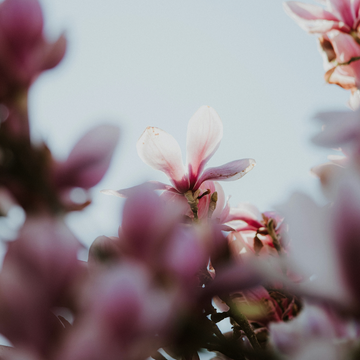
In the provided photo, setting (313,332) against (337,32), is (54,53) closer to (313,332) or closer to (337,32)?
(313,332)

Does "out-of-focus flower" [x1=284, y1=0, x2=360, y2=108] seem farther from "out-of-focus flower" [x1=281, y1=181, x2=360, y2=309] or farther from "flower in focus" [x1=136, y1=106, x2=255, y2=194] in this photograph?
"out-of-focus flower" [x1=281, y1=181, x2=360, y2=309]

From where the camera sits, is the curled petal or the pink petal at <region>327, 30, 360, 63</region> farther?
the pink petal at <region>327, 30, 360, 63</region>

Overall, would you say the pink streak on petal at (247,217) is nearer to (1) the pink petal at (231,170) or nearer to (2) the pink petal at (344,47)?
(1) the pink petal at (231,170)

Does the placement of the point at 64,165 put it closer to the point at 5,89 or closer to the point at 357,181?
the point at 5,89

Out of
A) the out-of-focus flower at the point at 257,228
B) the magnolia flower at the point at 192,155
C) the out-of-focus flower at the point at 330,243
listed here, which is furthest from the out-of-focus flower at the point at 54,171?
the out-of-focus flower at the point at 257,228

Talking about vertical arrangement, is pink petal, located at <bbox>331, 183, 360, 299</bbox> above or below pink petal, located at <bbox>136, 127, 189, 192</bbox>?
above

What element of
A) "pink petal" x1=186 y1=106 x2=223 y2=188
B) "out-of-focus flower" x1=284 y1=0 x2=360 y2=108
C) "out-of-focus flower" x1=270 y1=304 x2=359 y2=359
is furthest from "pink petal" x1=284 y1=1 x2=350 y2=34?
"out-of-focus flower" x1=270 y1=304 x2=359 y2=359

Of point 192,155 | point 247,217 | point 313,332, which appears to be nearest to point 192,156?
point 192,155

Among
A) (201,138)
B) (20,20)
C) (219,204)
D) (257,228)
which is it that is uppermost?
(20,20)
